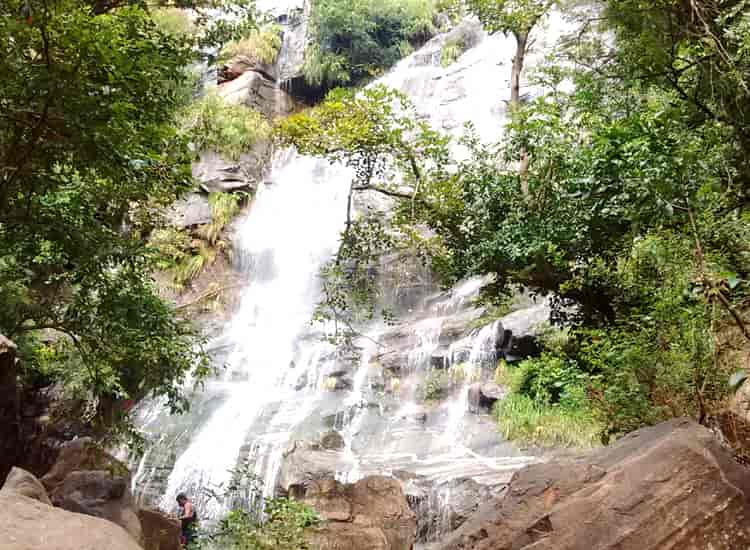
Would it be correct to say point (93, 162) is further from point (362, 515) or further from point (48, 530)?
point (362, 515)

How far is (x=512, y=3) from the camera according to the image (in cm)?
1016

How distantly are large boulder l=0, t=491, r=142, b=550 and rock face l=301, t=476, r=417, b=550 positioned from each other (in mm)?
3653

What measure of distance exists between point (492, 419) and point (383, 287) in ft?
20.9

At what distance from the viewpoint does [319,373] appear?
47.2 feet

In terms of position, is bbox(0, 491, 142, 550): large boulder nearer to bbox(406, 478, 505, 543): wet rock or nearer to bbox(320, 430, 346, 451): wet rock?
bbox(406, 478, 505, 543): wet rock

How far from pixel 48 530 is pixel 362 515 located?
4.66m

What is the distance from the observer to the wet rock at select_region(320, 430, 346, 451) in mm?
10742

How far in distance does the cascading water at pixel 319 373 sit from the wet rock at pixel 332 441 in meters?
0.21

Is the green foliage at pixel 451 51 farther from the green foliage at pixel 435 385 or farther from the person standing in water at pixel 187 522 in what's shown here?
the person standing in water at pixel 187 522

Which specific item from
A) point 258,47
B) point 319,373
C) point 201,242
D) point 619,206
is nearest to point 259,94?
point 258,47

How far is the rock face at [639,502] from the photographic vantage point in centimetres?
348

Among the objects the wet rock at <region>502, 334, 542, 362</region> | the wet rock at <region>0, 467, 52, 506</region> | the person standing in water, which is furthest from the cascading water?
the wet rock at <region>0, 467, 52, 506</region>

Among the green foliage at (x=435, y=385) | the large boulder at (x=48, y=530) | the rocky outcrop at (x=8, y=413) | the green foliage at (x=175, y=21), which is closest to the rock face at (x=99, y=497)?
the rocky outcrop at (x=8, y=413)

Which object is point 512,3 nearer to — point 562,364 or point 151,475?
point 562,364
